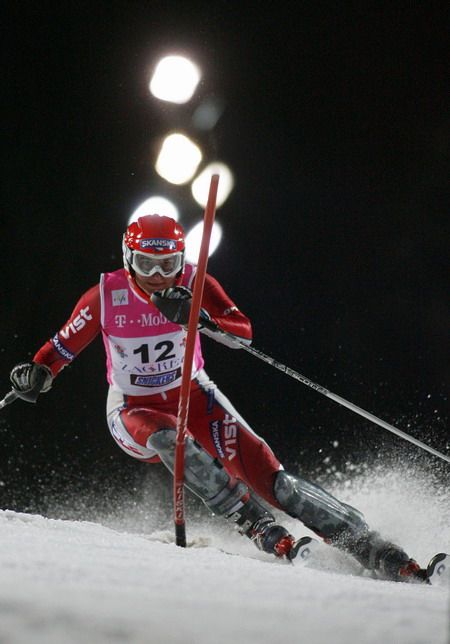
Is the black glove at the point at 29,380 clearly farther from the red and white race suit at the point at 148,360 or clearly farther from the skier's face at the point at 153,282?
the skier's face at the point at 153,282

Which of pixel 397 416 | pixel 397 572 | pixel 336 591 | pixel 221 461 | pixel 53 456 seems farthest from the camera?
pixel 53 456

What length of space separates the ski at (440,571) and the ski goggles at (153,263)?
1564 mm

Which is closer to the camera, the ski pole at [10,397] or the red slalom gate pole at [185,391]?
the red slalom gate pole at [185,391]

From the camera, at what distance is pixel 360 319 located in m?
4.28

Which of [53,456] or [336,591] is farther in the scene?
[53,456]

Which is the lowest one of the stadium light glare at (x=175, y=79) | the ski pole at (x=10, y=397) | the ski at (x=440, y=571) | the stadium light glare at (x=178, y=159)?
the ski pole at (x=10, y=397)

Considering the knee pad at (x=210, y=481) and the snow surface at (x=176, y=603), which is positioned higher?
the snow surface at (x=176, y=603)

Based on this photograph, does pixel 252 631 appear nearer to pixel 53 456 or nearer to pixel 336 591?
pixel 336 591

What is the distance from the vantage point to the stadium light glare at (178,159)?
4.22 meters

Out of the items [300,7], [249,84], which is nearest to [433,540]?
[249,84]

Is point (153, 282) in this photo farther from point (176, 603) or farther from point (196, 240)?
point (176, 603)

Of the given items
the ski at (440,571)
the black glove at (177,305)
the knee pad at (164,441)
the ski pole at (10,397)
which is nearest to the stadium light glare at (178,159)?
the black glove at (177,305)

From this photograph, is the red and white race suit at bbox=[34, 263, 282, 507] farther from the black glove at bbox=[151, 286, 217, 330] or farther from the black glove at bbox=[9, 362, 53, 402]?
the black glove at bbox=[151, 286, 217, 330]

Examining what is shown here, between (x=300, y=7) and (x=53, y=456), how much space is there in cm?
347
